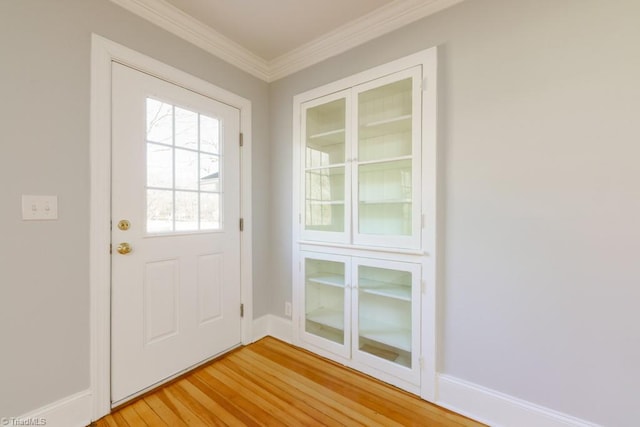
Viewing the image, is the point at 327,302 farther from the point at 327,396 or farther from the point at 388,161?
the point at 388,161

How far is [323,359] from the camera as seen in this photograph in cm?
219

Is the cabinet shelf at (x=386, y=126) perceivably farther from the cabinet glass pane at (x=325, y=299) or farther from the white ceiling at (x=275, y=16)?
the cabinet glass pane at (x=325, y=299)

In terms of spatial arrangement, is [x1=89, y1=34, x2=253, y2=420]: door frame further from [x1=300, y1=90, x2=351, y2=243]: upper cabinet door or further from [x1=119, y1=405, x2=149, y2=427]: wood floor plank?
[x1=300, y1=90, x2=351, y2=243]: upper cabinet door

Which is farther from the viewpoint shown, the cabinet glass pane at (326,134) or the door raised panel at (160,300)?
the cabinet glass pane at (326,134)

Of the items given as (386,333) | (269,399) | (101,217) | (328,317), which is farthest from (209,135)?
(386,333)

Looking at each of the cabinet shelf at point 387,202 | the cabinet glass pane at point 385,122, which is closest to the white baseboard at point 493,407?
the cabinet shelf at point 387,202

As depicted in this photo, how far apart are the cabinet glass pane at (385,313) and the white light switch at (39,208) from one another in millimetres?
1914

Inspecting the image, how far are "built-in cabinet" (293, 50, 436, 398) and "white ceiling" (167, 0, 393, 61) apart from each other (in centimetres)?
42

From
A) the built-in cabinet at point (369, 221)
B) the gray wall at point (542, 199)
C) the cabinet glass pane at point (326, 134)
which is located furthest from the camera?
the cabinet glass pane at point (326, 134)

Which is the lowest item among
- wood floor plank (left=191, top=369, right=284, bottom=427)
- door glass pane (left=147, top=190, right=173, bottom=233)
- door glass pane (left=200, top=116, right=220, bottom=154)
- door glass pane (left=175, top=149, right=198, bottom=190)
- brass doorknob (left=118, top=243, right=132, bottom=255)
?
wood floor plank (left=191, top=369, right=284, bottom=427)

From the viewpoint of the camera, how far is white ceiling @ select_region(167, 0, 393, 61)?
1789 mm

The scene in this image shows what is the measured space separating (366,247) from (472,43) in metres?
1.46

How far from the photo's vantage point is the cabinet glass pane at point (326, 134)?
2193 millimetres

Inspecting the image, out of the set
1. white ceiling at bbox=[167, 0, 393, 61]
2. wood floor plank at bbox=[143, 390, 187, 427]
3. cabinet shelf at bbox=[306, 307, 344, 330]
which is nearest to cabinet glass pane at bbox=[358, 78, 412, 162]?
white ceiling at bbox=[167, 0, 393, 61]
